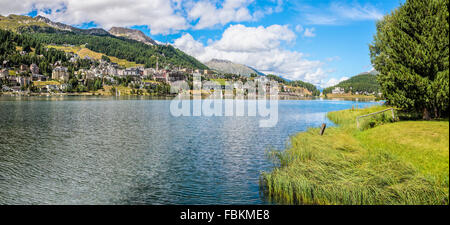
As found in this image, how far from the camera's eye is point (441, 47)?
3222 centimetres

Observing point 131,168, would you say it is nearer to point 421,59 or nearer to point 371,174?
point 371,174

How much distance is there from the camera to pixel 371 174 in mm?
19016

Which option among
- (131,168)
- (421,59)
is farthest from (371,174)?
(421,59)

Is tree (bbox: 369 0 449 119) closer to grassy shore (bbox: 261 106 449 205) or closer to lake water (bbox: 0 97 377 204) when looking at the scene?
grassy shore (bbox: 261 106 449 205)

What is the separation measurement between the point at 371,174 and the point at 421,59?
22539mm

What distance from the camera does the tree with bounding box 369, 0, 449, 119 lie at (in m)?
32.2

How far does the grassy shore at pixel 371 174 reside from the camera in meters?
16.3

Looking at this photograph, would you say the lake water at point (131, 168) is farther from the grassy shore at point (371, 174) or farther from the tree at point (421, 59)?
the tree at point (421, 59)

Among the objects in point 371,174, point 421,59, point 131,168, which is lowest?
point 131,168

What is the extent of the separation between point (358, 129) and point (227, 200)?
1142 inches

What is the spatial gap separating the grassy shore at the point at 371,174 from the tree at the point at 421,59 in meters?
5.18

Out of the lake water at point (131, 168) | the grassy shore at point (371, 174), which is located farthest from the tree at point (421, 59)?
the lake water at point (131, 168)
